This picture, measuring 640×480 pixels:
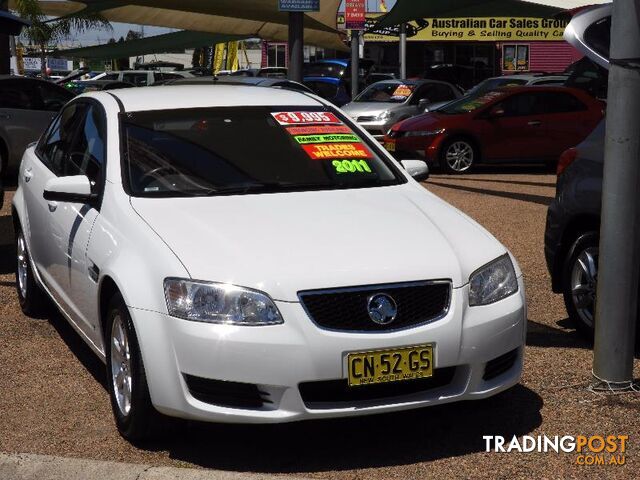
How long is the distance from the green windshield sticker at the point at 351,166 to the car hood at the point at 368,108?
1407 cm

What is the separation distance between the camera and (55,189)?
5355 mm

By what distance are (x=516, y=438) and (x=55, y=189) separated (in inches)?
97.2

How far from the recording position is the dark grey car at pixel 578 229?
20.3ft

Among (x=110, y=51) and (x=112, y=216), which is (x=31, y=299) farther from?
(x=110, y=51)

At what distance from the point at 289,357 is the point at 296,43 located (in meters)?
12.0

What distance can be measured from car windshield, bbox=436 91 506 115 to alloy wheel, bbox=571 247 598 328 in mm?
10722

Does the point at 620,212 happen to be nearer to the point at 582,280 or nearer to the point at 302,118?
the point at 582,280

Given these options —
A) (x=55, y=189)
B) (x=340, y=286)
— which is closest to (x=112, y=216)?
(x=55, y=189)

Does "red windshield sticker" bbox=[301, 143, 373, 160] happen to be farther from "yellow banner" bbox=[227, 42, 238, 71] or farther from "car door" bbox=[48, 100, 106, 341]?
"yellow banner" bbox=[227, 42, 238, 71]

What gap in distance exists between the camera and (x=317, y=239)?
4625 millimetres

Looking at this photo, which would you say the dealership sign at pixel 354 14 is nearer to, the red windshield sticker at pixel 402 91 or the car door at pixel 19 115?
the red windshield sticker at pixel 402 91

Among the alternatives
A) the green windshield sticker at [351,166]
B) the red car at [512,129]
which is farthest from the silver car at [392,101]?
the green windshield sticker at [351,166]

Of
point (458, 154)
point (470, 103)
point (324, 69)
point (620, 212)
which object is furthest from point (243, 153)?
point (324, 69)

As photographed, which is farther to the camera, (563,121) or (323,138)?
(563,121)
